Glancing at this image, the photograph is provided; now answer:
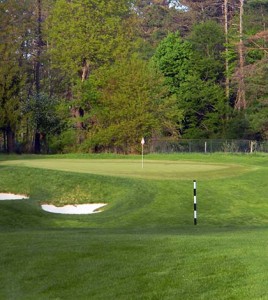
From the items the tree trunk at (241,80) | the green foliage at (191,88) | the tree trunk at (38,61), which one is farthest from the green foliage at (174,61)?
the tree trunk at (38,61)

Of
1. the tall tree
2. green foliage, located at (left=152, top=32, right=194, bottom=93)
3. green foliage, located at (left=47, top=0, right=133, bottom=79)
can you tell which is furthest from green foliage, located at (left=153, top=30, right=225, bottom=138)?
green foliage, located at (left=47, top=0, right=133, bottom=79)

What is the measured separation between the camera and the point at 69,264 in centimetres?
880

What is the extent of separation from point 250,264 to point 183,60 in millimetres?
52714

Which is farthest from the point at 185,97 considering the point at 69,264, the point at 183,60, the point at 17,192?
the point at 69,264

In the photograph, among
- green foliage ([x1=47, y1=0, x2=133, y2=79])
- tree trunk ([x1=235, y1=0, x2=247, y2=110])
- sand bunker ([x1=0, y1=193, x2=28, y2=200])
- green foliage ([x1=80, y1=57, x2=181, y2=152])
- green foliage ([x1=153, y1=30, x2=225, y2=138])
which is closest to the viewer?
sand bunker ([x1=0, y1=193, x2=28, y2=200])

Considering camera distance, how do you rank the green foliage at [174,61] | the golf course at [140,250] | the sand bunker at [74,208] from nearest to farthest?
1. the golf course at [140,250]
2. the sand bunker at [74,208]
3. the green foliage at [174,61]

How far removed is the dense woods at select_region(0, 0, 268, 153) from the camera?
4944cm

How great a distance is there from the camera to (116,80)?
4944 centimetres

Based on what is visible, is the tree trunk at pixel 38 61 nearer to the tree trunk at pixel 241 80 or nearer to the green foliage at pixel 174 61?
the green foliage at pixel 174 61

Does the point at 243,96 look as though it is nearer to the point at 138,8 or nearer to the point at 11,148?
the point at 11,148

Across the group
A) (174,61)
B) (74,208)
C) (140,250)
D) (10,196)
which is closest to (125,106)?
(174,61)

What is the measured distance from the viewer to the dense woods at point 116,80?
49438 mm

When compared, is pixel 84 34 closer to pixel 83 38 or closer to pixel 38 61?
pixel 83 38

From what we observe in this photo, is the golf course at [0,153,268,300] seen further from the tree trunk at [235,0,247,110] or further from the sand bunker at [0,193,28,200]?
the tree trunk at [235,0,247,110]
